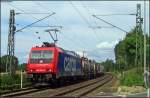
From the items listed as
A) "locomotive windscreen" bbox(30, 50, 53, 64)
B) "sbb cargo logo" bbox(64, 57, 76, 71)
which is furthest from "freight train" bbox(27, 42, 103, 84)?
"sbb cargo logo" bbox(64, 57, 76, 71)

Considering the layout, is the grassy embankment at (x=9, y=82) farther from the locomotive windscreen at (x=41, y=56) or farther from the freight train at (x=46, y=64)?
the locomotive windscreen at (x=41, y=56)

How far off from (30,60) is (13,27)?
6.00m

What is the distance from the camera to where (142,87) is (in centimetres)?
3444

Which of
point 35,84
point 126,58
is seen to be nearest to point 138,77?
point 35,84

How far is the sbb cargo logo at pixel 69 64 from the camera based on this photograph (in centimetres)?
4528

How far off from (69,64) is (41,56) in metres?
6.62

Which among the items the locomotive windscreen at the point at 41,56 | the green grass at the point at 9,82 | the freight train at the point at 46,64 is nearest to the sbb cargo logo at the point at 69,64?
the freight train at the point at 46,64

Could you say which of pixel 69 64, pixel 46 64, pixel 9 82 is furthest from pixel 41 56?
pixel 69 64

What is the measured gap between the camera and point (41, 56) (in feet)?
136

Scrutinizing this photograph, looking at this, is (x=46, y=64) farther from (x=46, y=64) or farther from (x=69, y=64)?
(x=69, y=64)

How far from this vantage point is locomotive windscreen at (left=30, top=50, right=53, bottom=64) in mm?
41125

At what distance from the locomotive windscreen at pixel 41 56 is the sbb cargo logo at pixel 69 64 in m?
3.68

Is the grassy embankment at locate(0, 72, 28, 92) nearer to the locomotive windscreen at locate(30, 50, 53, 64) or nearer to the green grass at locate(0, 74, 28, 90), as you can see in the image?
the green grass at locate(0, 74, 28, 90)

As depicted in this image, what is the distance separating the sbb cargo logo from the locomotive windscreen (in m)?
3.68
